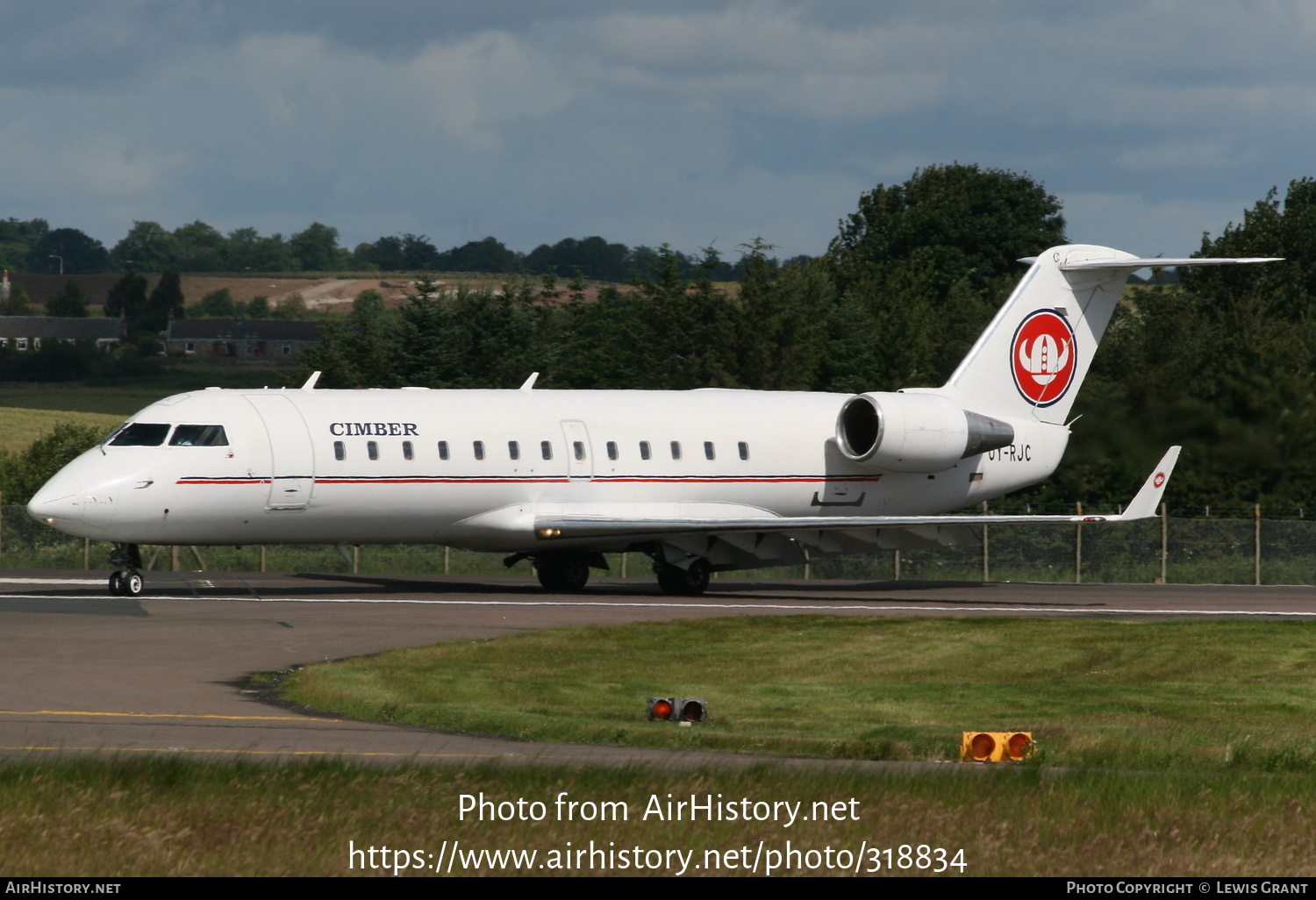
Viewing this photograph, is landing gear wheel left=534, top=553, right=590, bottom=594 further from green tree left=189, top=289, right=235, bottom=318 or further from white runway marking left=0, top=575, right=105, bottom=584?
green tree left=189, top=289, right=235, bottom=318

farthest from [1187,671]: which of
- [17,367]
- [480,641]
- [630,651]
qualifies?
[17,367]

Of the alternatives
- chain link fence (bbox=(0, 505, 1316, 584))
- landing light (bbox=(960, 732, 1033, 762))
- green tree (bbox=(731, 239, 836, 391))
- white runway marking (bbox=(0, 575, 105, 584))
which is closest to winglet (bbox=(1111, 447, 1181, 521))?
chain link fence (bbox=(0, 505, 1316, 584))

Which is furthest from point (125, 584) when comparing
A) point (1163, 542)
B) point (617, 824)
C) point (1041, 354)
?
point (1163, 542)

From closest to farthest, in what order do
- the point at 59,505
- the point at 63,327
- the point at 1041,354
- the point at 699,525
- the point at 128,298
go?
the point at 59,505
the point at 699,525
the point at 1041,354
the point at 63,327
the point at 128,298

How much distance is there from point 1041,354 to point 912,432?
433 centimetres

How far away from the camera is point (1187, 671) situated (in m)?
20.3

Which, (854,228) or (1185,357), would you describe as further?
(854,228)

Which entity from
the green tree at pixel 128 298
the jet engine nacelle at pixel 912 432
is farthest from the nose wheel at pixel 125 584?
the green tree at pixel 128 298

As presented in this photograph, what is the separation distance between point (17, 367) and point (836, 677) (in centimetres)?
10508

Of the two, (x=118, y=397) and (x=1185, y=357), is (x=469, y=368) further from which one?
(x=118, y=397)

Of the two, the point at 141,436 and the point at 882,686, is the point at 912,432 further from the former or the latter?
the point at 882,686

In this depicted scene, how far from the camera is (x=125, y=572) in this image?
28.2 m

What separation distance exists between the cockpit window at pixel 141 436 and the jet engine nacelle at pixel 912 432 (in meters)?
13.0

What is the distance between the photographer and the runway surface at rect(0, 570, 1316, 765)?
1360cm
